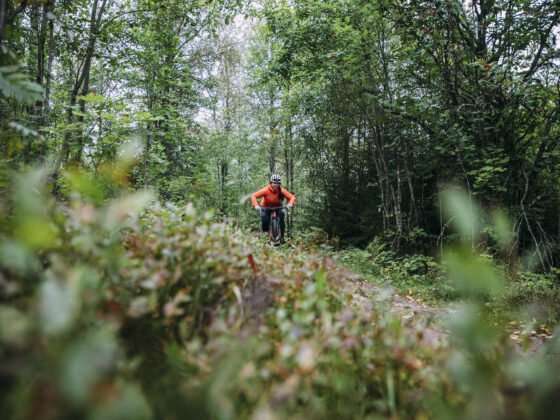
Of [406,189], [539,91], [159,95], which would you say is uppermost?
[159,95]

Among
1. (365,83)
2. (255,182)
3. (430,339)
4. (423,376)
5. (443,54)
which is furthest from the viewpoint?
(255,182)

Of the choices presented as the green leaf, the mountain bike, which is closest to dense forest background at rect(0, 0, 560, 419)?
the green leaf

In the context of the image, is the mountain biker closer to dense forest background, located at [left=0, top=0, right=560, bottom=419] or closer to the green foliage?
dense forest background, located at [left=0, top=0, right=560, bottom=419]

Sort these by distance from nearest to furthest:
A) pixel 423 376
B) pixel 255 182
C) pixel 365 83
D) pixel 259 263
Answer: pixel 423 376
pixel 259 263
pixel 365 83
pixel 255 182

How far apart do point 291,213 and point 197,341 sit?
48.1 feet

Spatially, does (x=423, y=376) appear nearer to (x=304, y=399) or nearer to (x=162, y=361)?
(x=304, y=399)

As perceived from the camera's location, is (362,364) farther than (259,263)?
No

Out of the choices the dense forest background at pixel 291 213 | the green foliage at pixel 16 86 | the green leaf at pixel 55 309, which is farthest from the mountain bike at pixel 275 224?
the green leaf at pixel 55 309

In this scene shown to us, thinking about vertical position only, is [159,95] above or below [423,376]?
above

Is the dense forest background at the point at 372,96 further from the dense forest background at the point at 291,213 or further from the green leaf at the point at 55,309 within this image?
the green leaf at the point at 55,309

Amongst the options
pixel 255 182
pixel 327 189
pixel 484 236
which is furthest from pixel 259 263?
pixel 255 182

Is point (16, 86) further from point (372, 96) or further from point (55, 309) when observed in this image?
point (372, 96)

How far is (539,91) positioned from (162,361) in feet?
28.0

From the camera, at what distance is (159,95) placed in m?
10.4
